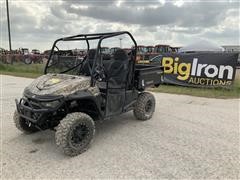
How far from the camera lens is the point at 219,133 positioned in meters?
4.23

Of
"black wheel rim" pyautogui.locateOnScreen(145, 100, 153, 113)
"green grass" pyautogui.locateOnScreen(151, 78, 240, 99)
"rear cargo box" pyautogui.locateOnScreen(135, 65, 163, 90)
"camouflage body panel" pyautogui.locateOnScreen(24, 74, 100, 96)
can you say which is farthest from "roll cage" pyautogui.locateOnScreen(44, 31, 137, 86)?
"green grass" pyautogui.locateOnScreen(151, 78, 240, 99)

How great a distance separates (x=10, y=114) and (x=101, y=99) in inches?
104

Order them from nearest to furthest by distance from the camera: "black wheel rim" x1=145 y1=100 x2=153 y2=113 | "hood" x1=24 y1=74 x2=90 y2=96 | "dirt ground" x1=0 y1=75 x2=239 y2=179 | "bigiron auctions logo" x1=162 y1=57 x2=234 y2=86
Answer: "dirt ground" x1=0 y1=75 x2=239 y2=179 → "hood" x1=24 y1=74 x2=90 y2=96 → "black wheel rim" x1=145 y1=100 x2=153 y2=113 → "bigiron auctions logo" x1=162 y1=57 x2=234 y2=86

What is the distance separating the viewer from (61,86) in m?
3.37

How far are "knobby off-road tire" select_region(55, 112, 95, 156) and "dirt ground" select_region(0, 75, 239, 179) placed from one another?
128mm

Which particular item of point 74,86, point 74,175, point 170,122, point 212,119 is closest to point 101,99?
point 74,86

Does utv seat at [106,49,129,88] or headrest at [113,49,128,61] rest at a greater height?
headrest at [113,49,128,61]

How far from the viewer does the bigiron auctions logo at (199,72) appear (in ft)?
27.5

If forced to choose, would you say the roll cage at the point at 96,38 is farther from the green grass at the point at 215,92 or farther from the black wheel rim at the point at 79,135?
the green grass at the point at 215,92

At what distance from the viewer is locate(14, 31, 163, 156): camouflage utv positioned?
10.7ft

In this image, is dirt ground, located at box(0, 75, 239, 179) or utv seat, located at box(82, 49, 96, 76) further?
utv seat, located at box(82, 49, 96, 76)

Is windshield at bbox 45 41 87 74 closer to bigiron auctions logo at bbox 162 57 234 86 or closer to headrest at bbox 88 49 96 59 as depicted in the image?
headrest at bbox 88 49 96 59

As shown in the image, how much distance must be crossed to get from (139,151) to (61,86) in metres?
1.41

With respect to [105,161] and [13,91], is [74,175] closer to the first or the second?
[105,161]
